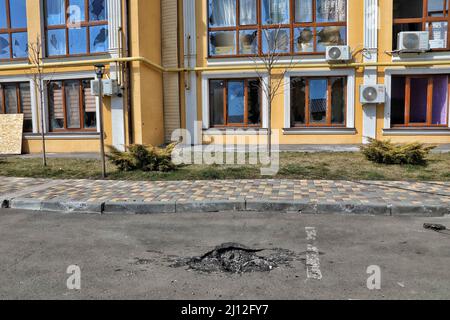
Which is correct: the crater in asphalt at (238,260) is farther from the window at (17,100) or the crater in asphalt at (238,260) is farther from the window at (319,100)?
the window at (17,100)

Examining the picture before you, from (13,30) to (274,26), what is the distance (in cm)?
930

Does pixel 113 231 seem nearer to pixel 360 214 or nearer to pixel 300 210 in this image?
pixel 300 210

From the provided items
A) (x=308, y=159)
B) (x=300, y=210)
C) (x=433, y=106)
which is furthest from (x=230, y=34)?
(x=300, y=210)

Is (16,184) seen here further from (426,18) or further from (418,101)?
(426,18)

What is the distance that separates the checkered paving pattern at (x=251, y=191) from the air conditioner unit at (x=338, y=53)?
691 centimetres

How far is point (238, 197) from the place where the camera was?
22.2 ft

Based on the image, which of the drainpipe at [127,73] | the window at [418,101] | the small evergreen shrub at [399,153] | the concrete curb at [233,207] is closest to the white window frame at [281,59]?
the window at [418,101]

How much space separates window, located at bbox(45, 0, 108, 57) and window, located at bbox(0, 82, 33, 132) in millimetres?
1748

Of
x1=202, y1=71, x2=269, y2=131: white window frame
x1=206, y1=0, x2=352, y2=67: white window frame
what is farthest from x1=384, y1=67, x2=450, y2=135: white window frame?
x1=202, y1=71, x2=269, y2=131: white window frame

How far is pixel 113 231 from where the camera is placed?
5.41 m

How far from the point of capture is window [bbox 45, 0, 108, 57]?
13.3 m

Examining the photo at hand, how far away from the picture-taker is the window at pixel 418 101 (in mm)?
13922

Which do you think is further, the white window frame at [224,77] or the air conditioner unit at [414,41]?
the white window frame at [224,77]

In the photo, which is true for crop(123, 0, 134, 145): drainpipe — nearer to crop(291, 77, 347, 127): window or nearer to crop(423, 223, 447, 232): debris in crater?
crop(291, 77, 347, 127): window
